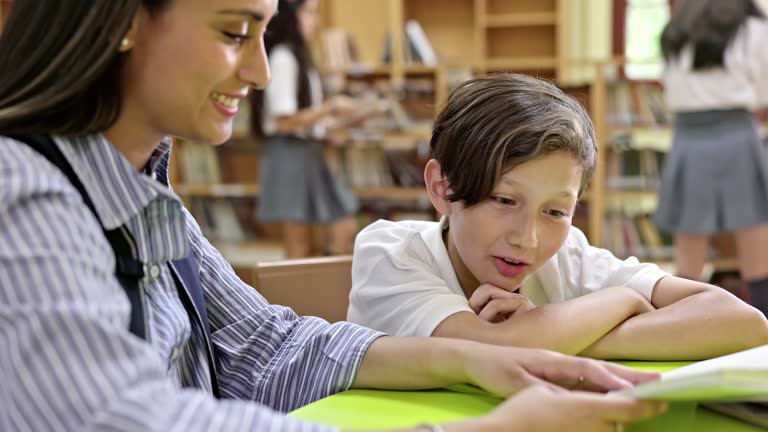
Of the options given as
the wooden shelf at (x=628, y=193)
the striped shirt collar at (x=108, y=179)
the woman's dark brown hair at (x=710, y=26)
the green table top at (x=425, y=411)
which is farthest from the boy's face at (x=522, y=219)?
the wooden shelf at (x=628, y=193)

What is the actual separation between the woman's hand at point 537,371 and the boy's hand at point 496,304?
0.57 feet

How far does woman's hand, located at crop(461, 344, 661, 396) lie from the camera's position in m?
0.87

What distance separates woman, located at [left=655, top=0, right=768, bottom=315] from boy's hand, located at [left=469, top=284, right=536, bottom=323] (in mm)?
2505

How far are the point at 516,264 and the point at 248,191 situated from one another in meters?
4.86

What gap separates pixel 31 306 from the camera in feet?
2.15

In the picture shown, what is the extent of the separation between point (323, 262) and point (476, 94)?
20.0 inches

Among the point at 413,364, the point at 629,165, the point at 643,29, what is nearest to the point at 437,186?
the point at 413,364

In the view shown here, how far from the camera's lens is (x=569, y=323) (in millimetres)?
1081

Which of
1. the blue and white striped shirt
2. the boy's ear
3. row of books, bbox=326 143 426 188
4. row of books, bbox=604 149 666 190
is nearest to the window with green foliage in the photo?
row of books, bbox=604 149 666 190

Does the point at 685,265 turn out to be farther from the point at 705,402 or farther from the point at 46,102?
the point at 46,102

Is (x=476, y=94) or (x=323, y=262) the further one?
(x=323, y=262)

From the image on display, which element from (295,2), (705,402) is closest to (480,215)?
(705,402)

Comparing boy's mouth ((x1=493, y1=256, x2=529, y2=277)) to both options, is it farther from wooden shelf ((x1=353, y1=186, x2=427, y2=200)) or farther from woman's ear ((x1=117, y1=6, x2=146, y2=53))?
wooden shelf ((x1=353, y1=186, x2=427, y2=200))

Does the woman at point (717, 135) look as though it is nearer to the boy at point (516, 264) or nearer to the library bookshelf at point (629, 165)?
the library bookshelf at point (629, 165)
